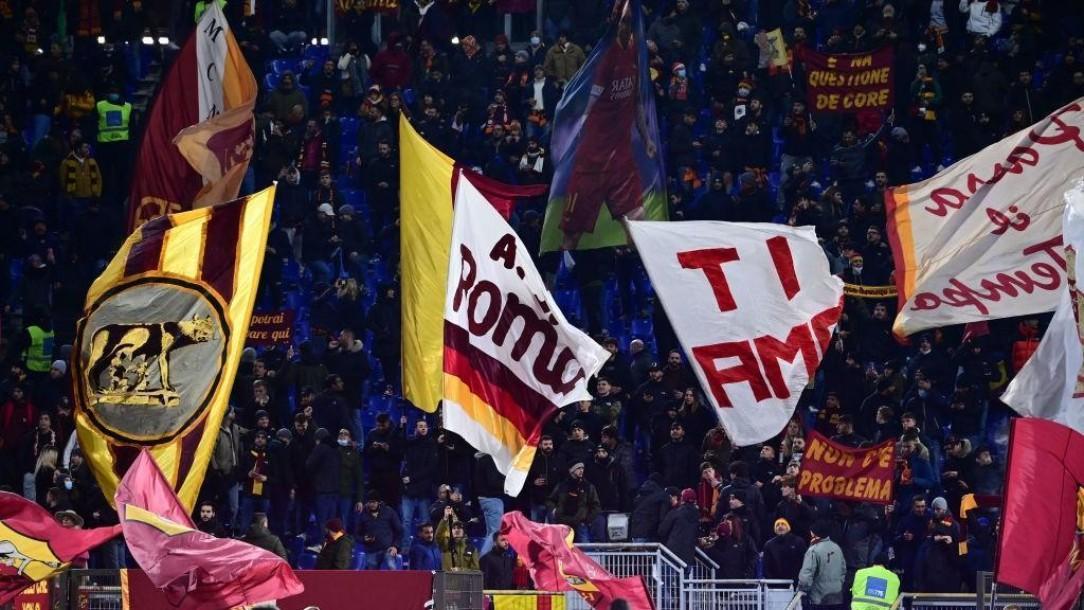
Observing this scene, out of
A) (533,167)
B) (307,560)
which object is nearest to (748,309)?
(307,560)

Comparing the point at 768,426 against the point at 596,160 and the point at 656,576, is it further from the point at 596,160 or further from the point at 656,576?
the point at 596,160

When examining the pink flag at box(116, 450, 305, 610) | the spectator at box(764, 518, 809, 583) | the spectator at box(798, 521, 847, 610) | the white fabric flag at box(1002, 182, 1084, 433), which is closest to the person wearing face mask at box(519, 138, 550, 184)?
the spectator at box(764, 518, 809, 583)

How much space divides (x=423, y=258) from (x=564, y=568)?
4261mm

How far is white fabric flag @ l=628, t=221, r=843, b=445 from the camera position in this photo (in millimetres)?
16406

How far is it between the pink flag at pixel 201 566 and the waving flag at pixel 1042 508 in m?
4.83

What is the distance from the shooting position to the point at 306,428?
2344 centimetres

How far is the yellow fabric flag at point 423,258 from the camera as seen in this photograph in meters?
18.8

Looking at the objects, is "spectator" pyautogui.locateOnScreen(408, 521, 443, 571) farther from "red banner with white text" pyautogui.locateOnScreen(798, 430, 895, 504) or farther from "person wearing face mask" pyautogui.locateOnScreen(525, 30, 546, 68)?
"person wearing face mask" pyautogui.locateOnScreen(525, 30, 546, 68)

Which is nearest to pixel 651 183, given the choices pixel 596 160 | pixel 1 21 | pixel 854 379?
A: pixel 596 160

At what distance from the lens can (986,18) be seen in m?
29.8

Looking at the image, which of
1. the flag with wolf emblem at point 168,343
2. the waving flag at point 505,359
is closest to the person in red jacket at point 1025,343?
the waving flag at point 505,359

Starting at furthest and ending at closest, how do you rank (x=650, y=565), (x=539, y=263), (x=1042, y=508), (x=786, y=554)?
(x=539, y=263)
(x=786, y=554)
(x=650, y=565)
(x=1042, y=508)

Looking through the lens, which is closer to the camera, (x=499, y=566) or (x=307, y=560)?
(x=499, y=566)

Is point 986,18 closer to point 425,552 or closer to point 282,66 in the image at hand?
point 282,66
